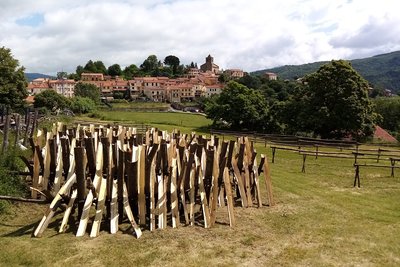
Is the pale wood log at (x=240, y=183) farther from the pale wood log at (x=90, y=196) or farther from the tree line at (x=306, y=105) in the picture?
the tree line at (x=306, y=105)

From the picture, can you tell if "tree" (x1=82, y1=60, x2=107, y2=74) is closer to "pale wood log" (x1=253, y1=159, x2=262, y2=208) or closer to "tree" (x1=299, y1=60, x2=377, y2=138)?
"tree" (x1=299, y1=60, x2=377, y2=138)

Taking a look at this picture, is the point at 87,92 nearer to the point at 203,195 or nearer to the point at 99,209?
the point at 203,195

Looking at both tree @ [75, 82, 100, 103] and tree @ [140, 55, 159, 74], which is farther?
tree @ [140, 55, 159, 74]

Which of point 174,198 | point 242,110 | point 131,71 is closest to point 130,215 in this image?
point 174,198

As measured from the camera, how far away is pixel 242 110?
54406 mm

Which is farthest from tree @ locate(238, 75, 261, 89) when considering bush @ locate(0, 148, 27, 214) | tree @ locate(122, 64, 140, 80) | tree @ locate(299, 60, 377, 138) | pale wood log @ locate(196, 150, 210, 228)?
pale wood log @ locate(196, 150, 210, 228)

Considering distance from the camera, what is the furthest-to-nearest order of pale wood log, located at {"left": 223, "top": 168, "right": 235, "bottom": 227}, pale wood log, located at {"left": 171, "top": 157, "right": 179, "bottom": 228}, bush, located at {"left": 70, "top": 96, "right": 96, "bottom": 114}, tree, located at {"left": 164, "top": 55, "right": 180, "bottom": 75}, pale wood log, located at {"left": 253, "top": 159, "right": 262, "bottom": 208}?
tree, located at {"left": 164, "top": 55, "right": 180, "bottom": 75} → bush, located at {"left": 70, "top": 96, "right": 96, "bottom": 114} → pale wood log, located at {"left": 253, "top": 159, "right": 262, "bottom": 208} → pale wood log, located at {"left": 223, "top": 168, "right": 235, "bottom": 227} → pale wood log, located at {"left": 171, "top": 157, "right": 179, "bottom": 228}

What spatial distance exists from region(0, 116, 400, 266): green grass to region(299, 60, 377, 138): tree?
24278 millimetres

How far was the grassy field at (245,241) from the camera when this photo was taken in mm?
7418

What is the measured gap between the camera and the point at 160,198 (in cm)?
912

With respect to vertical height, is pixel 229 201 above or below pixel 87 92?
below

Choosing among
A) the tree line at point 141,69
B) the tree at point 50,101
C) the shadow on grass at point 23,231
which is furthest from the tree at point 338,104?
the tree line at point 141,69

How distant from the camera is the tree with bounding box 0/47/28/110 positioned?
41.8 metres

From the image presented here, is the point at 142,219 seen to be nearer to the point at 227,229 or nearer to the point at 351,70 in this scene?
the point at 227,229
